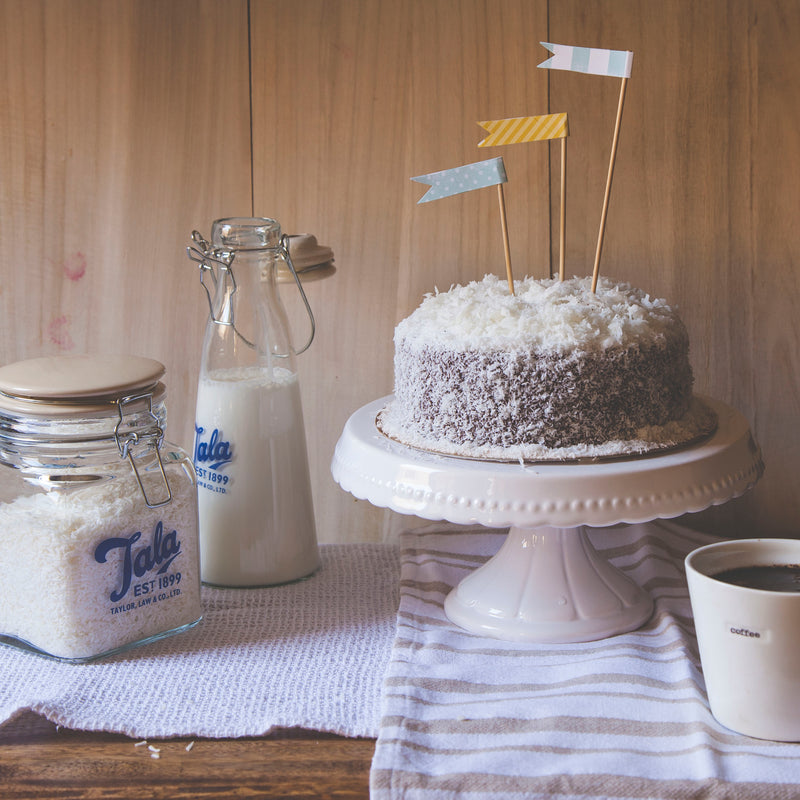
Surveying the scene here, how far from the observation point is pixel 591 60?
0.82 m

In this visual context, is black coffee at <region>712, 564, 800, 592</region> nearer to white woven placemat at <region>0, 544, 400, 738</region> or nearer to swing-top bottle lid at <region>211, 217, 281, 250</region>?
white woven placemat at <region>0, 544, 400, 738</region>

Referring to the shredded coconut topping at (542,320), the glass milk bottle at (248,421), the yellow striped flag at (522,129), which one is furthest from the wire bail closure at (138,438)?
the yellow striped flag at (522,129)

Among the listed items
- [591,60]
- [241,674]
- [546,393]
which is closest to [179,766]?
[241,674]

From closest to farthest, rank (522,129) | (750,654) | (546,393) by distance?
(750,654) → (546,393) → (522,129)

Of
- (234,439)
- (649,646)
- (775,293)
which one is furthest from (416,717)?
(775,293)

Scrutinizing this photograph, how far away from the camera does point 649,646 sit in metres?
0.79

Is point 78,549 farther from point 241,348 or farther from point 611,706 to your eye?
point 611,706

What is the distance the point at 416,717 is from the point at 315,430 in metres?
0.50

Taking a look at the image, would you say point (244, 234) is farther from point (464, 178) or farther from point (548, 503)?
point (548, 503)

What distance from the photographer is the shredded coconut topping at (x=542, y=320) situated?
0.75 m

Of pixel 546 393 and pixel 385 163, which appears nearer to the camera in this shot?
pixel 546 393

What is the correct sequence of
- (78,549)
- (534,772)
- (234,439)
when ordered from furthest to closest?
(234,439)
(78,549)
(534,772)

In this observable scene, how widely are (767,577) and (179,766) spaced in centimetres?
43

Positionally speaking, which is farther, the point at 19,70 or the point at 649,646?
the point at 19,70
